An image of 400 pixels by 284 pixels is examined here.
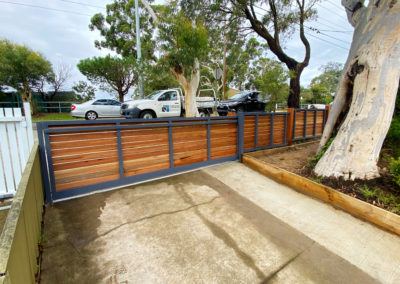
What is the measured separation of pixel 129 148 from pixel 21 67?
14751mm

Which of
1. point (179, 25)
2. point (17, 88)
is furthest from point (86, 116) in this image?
point (17, 88)

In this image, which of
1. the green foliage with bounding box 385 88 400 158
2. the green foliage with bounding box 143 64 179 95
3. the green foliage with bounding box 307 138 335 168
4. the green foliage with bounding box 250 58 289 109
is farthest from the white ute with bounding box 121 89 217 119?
the green foliage with bounding box 385 88 400 158

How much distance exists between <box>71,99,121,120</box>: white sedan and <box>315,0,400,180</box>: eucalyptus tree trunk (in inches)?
395

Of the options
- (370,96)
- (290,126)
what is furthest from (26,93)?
(370,96)

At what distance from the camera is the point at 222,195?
3135 mm

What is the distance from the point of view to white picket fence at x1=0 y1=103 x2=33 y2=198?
269cm

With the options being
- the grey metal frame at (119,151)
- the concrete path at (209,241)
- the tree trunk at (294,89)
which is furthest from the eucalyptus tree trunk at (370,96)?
the tree trunk at (294,89)

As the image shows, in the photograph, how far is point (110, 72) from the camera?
13.5 metres

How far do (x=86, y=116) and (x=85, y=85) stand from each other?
802 cm

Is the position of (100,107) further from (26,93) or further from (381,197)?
(381,197)

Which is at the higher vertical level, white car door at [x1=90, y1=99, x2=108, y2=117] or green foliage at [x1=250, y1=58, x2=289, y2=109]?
green foliage at [x1=250, y1=58, x2=289, y2=109]

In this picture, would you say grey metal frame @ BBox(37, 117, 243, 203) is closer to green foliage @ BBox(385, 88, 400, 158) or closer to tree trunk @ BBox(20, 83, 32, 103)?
green foliage @ BBox(385, 88, 400, 158)

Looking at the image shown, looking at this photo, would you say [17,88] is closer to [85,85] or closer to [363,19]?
[85,85]

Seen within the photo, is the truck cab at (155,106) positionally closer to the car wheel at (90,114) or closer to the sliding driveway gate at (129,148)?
the car wheel at (90,114)
